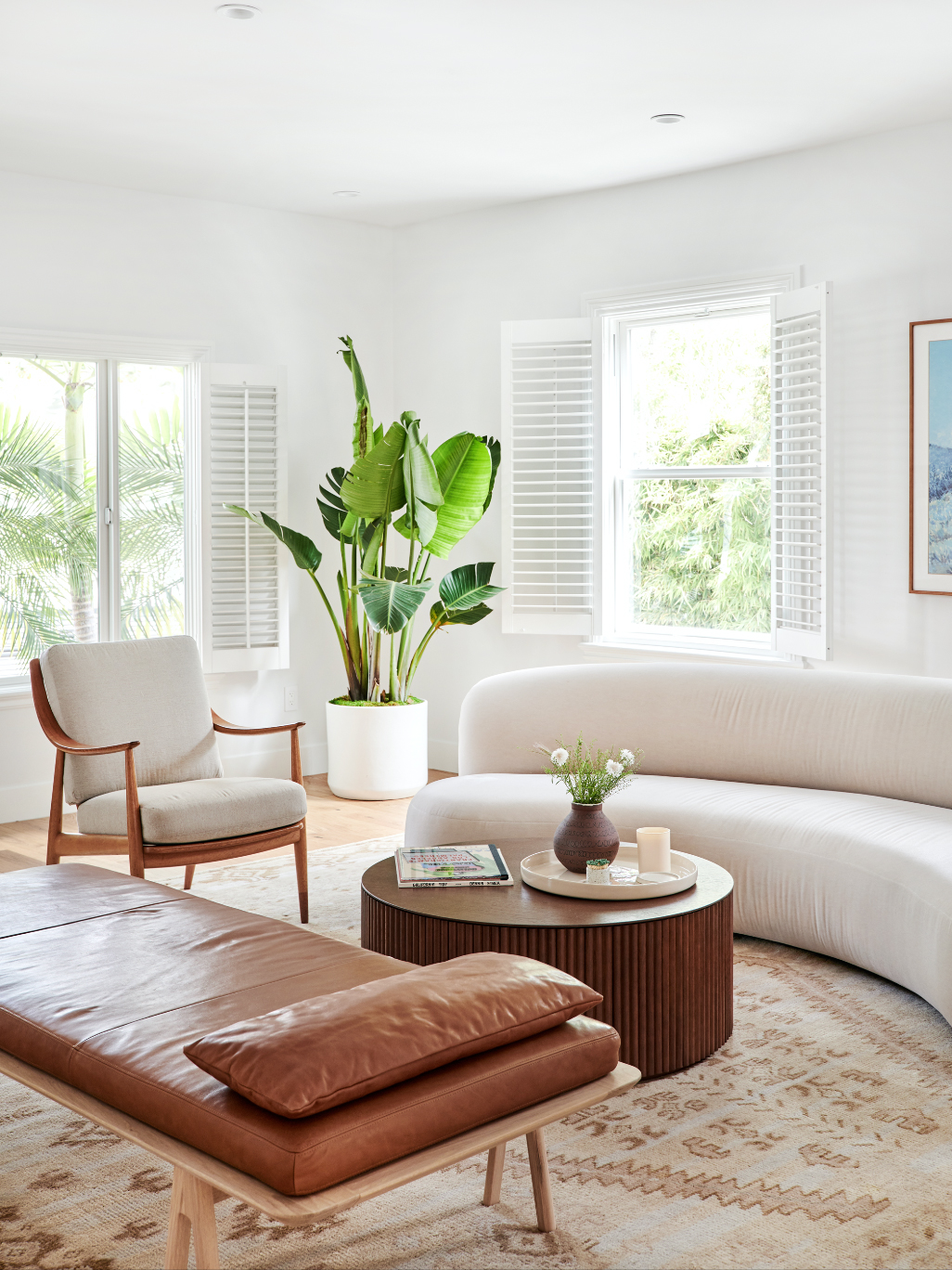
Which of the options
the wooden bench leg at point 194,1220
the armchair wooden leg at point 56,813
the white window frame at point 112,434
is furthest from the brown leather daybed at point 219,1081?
the white window frame at point 112,434

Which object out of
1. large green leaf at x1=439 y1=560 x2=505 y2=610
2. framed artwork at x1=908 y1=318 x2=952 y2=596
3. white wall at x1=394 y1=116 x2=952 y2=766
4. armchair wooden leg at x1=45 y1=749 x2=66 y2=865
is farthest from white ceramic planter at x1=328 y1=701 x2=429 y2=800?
framed artwork at x1=908 y1=318 x2=952 y2=596

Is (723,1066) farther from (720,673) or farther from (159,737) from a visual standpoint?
(159,737)

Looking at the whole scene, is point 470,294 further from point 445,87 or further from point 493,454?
point 445,87

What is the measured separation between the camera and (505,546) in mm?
6012

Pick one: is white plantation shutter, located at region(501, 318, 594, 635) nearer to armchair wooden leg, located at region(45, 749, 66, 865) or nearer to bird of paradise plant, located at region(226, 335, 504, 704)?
bird of paradise plant, located at region(226, 335, 504, 704)

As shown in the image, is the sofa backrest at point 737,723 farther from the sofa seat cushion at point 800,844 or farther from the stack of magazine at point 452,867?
the stack of magazine at point 452,867

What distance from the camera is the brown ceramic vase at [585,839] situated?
9.84 ft

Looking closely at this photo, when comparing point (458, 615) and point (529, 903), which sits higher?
point (458, 615)

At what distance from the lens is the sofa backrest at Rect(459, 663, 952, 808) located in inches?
153

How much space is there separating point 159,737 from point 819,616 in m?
2.55

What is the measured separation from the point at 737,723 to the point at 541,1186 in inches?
91.0

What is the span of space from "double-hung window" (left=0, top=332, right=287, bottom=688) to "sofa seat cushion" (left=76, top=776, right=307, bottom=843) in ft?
6.06

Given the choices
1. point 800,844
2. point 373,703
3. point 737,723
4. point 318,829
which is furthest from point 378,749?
point 800,844

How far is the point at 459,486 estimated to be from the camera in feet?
18.7
